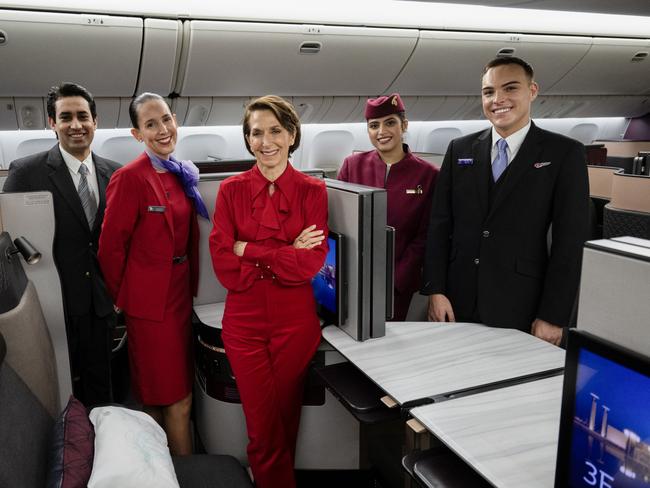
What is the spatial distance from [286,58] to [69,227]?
10.2ft

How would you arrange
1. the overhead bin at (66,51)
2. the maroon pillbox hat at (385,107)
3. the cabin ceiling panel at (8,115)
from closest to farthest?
the maroon pillbox hat at (385,107), the overhead bin at (66,51), the cabin ceiling panel at (8,115)

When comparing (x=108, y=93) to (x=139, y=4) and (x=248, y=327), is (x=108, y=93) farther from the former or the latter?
(x=248, y=327)

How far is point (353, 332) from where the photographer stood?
2434 millimetres

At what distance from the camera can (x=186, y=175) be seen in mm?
2713

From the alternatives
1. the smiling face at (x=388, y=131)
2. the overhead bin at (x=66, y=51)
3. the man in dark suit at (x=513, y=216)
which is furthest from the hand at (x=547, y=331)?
the overhead bin at (x=66, y=51)

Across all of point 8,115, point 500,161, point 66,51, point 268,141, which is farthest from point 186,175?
point 8,115

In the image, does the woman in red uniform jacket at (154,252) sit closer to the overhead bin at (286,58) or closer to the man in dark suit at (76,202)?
the man in dark suit at (76,202)

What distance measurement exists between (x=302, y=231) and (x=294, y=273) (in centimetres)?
19

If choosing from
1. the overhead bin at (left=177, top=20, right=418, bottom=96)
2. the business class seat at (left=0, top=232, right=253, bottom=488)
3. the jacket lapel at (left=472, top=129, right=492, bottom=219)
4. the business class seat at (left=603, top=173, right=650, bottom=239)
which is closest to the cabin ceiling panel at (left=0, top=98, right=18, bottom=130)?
the overhead bin at (left=177, top=20, right=418, bottom=96)

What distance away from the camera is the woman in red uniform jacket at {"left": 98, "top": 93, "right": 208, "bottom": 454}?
101 inches

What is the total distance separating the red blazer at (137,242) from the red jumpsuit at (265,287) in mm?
370

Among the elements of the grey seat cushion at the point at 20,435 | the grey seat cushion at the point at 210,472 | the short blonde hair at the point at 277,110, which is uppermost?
the short blonde hair at the point at 277,110

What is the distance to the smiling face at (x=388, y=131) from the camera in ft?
10.0

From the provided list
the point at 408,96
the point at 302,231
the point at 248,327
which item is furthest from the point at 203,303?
the point at 408,96
